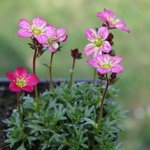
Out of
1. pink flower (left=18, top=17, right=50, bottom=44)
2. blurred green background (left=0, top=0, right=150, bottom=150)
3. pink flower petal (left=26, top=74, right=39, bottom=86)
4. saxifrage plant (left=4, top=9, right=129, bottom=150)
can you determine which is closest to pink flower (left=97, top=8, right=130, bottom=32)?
saxifrage plant (left=4, top=9, right=129, bottom=150)

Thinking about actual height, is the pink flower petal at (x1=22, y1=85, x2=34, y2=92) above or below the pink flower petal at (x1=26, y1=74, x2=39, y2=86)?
below

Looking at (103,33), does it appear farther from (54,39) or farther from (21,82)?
(21,82)

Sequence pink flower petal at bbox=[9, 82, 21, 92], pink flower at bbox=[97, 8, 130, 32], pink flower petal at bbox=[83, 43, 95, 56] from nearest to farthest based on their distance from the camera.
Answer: pink flower petal at bbox=[9, 82, 21, 92]
pink flower petal at bbox=[83, 43, 95, 56]
pink flower at bbox=[97, 8, 130, 32]

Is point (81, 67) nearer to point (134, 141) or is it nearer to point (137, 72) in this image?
point (137, 72)

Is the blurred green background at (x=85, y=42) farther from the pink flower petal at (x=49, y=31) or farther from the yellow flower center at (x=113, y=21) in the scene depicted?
the pink flower petal at (x=49, y=31)

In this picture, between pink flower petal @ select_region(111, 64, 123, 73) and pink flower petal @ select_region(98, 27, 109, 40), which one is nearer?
pink flower petal @ select_region(111, 64, 123, 73)

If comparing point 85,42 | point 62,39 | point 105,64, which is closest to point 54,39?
point 62,39

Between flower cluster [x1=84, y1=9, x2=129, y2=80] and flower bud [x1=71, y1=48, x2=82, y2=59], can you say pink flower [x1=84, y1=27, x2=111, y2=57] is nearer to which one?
flower cluster [x1=84, y1=9, x2=129, y2=80]

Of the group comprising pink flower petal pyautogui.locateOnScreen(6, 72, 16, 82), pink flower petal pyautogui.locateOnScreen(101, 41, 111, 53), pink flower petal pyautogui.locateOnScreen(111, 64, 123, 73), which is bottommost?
pink flower petal pyautogui.locateOnScreen(6, 72, 16, 82)
